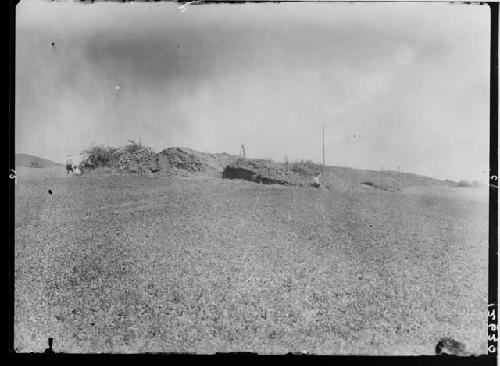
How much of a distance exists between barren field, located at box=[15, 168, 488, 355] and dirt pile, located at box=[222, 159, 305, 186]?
759 millimetres

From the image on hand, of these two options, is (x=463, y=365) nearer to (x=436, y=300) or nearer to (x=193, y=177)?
(x=436, y=300)

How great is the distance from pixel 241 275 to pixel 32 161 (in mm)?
2531

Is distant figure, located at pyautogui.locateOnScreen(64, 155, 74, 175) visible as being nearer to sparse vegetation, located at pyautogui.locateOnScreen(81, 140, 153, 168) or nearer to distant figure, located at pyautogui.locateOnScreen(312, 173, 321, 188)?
sparse vegetation, located at pyautogui.locateOnScreen(81, 140, 153, 168)

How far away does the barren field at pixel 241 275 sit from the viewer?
373cm

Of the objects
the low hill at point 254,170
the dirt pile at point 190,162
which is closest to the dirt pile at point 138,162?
the low hill at point 254,170

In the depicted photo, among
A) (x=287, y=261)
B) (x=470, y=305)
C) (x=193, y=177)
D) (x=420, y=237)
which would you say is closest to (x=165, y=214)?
(x=193, y=177)

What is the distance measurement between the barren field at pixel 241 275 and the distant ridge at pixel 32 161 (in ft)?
0.29

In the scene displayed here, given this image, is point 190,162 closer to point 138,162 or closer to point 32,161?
point 138,162

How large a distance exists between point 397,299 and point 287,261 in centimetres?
123

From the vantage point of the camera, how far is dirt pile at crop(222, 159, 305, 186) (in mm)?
5812

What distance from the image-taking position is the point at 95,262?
14.3ft

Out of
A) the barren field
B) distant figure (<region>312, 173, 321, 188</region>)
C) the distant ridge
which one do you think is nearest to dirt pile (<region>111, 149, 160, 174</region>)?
the barren field

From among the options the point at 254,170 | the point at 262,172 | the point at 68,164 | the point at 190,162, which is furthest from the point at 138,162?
the point at 262,172

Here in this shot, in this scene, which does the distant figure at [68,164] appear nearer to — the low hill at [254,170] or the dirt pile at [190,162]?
the low hill at [254,170]
